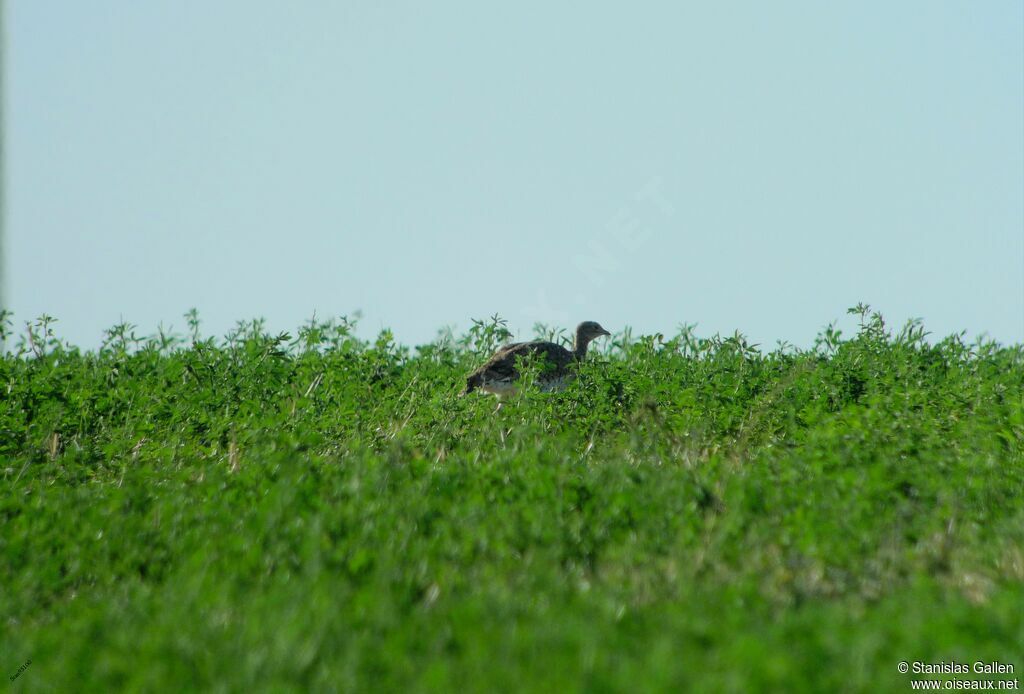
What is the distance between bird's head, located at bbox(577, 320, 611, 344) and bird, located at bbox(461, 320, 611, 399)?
327 centimetres

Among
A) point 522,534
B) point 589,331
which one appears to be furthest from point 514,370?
point 522,534

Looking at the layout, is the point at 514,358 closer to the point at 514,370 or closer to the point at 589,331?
the point at 514,370

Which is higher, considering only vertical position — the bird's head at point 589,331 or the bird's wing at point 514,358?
the bird's head at point 589,331

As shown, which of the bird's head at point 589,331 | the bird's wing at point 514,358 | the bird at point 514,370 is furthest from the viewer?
the bird's head at point 589,331

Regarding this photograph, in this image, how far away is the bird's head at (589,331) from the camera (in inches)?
727

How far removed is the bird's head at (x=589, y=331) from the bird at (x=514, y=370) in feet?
10.7

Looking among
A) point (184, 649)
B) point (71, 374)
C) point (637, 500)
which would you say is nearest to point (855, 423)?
point (637, 500)

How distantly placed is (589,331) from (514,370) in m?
4.80

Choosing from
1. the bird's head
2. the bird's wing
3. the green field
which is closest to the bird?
the bird's wing

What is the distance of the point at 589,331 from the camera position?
1853 cm

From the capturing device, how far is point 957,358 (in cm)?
1389

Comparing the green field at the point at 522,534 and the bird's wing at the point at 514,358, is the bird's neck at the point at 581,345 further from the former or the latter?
the green field at the point at 522,534

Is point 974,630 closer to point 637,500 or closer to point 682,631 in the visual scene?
point 682,631

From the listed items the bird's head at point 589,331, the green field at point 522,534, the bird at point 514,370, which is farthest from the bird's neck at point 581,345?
the green field at point 522,534
